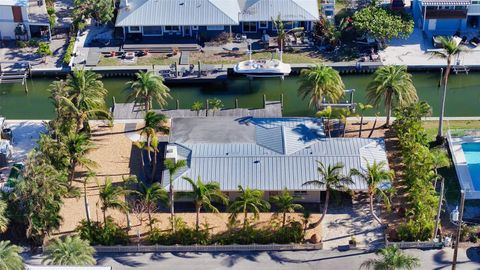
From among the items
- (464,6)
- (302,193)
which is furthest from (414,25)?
(302,193)

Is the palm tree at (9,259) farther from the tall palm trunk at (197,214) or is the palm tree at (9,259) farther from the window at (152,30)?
the window at (152,30)

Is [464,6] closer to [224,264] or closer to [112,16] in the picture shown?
[112,16]

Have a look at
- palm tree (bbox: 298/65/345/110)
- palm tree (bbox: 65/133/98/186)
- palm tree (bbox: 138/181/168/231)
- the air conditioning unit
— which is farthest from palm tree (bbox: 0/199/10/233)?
palm tree (bbox: 298/65/345/110)

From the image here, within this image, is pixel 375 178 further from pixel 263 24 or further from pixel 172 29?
pixel 172 29

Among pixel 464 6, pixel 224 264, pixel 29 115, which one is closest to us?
pixel 224 264

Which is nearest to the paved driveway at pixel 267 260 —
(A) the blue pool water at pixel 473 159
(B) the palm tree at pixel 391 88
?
(A) the blue pool water at pixel 473 159
